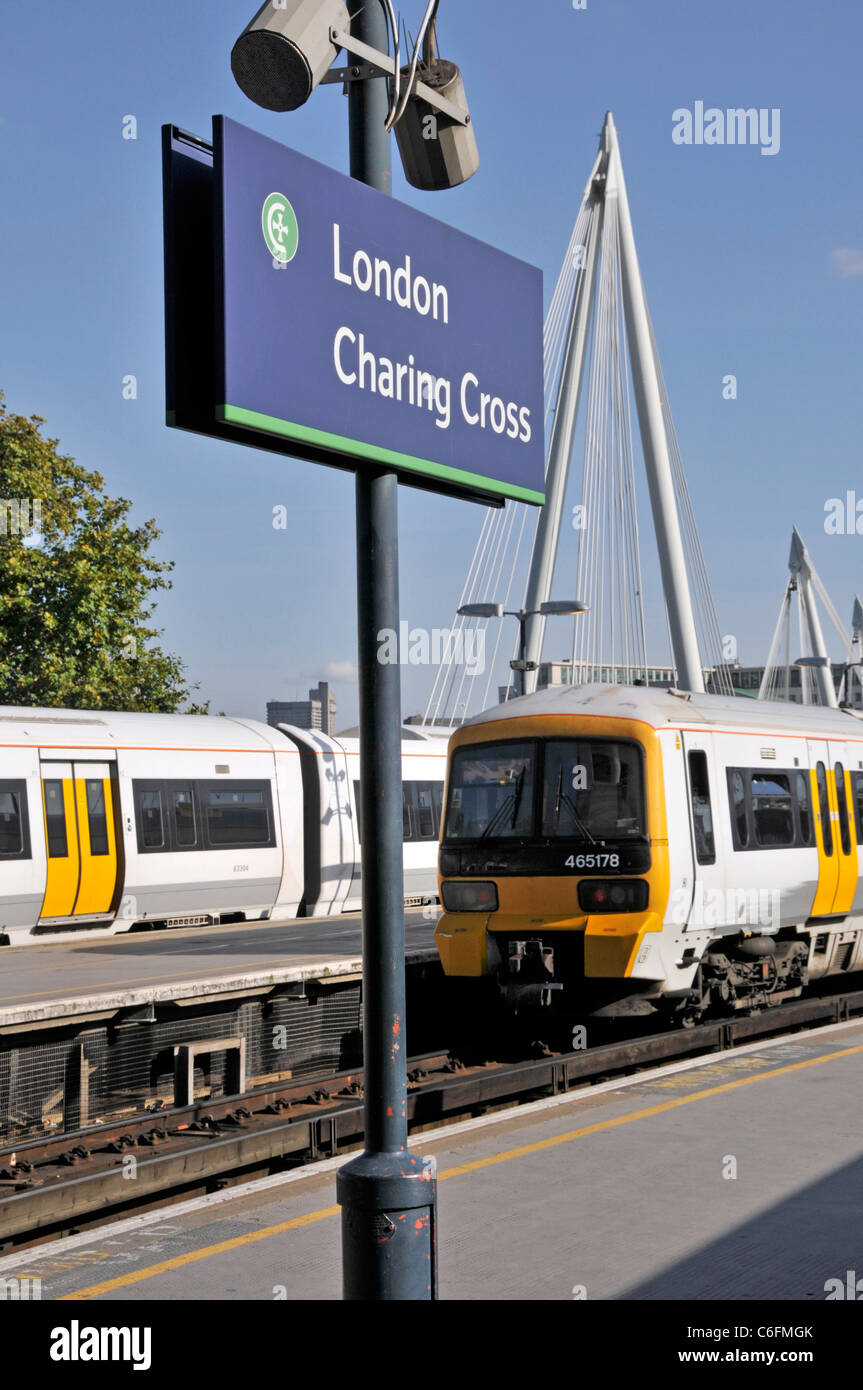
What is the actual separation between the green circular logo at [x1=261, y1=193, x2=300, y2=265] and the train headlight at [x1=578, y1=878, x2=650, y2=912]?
9.55 meters

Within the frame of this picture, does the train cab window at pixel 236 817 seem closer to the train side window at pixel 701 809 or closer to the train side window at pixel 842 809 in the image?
the train side window at pixel 842 809

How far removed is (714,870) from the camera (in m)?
14.1

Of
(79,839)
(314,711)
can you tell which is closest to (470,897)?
(79,839)

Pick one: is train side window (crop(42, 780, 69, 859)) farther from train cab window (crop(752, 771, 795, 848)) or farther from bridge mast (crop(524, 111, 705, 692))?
bridge mast (crop(524, 111, 705, 692))

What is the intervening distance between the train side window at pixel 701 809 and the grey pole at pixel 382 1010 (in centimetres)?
956

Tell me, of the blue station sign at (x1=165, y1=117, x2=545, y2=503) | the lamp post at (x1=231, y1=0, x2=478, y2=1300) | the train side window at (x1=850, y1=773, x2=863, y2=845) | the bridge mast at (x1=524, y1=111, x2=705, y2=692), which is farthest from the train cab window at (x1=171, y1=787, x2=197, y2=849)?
the lamp post at (x1=231, y1=0, x2=478, y2=1300)

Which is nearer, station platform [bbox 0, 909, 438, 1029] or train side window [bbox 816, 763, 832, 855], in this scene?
station platform [bbox 0, 909, 438, 1029]

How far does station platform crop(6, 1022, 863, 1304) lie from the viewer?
6305 millimetres

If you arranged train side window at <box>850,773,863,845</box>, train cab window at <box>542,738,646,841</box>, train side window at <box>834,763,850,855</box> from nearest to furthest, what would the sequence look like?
train cab window at <box>542,738,646,841</box>, train side window at <box>834,763,850,855</box>, train side window at <box>850,773,863,845</box>

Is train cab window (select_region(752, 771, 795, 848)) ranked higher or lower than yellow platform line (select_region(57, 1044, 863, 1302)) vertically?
higher

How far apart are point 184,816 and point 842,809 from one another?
30.0 feet

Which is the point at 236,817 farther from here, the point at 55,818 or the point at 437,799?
the point at 437,799

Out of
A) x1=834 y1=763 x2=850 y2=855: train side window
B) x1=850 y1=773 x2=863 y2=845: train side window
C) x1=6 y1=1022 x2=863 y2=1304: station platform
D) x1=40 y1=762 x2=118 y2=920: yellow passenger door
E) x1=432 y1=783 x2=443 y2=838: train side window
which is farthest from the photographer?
x1=432 y1=783 x2=443 y2=838: train side window

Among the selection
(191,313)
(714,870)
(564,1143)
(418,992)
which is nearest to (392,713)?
(191,313)
